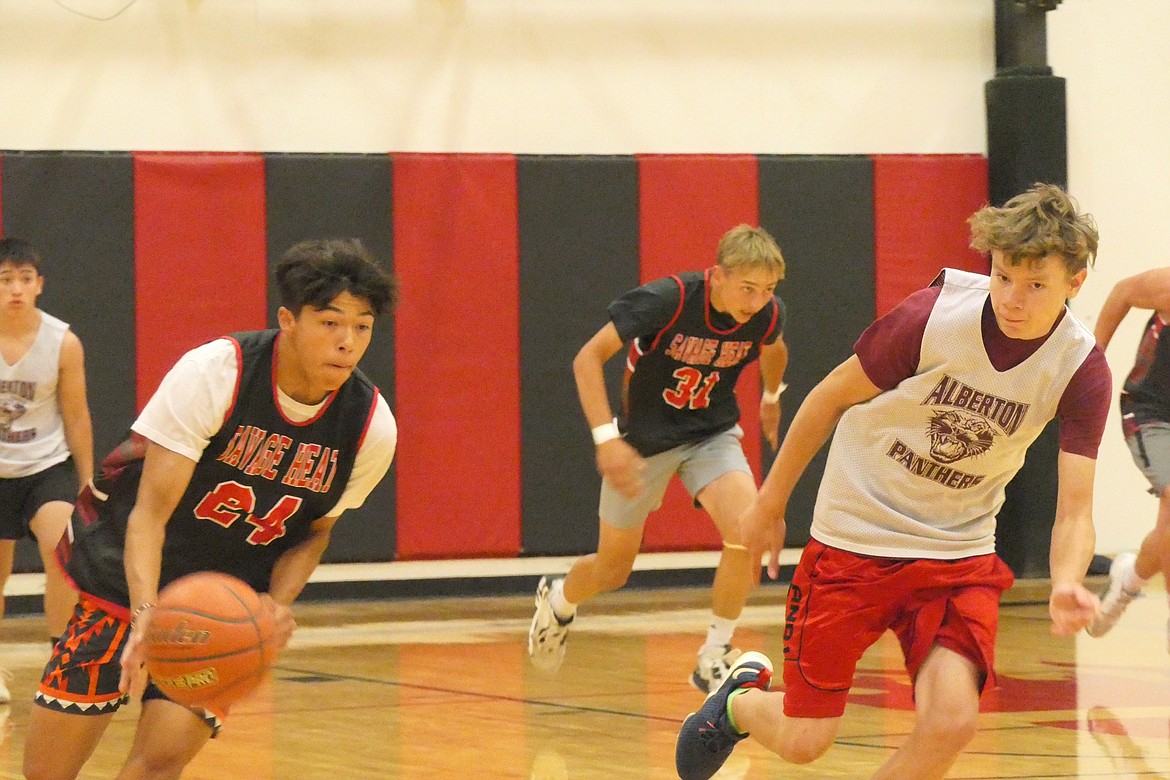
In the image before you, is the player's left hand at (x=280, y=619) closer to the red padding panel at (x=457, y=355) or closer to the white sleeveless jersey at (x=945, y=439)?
the white sleeveless jersey at (x=945, y=439)

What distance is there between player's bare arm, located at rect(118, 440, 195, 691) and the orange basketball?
0.13 feet

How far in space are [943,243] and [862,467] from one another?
6393 millimetres

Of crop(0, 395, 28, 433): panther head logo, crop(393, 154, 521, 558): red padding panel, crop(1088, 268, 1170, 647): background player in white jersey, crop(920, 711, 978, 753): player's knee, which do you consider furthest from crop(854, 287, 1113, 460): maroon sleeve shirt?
crop(393, 154, 521, 558): red padding panel

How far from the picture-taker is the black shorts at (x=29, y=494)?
6.38 m

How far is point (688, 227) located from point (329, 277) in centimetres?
611

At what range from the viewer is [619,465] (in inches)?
222

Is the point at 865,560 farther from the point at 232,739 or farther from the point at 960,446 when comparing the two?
the point at 232,739

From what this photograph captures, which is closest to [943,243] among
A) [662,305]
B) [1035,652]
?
[1035,652]

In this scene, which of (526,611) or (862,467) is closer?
(862,467)

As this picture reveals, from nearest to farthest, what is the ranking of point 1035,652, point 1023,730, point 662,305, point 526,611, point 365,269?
point 365,269 → point 1023,730 → point 662,305 → point 1035,652 → point 526,611

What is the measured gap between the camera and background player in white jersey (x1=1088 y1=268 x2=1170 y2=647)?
6.31 meters

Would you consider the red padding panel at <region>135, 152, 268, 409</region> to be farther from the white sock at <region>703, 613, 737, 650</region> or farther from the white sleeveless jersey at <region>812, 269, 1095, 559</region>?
the white sleeveless jersey at <region>812, 269, 1095, 559</region>

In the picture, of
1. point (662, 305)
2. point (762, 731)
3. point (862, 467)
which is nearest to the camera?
point (862, 467)

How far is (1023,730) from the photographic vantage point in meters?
5.53
